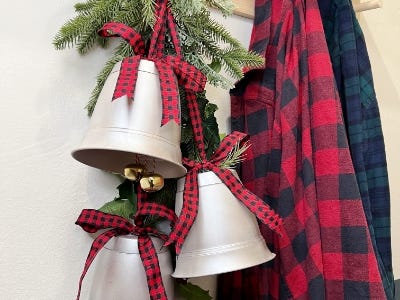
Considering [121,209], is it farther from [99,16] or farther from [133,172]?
[99,16]

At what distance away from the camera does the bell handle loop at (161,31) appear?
0.45 metres

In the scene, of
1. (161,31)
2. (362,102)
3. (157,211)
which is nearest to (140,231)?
(157,211)

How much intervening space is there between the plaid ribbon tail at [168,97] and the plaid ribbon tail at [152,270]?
16 cm

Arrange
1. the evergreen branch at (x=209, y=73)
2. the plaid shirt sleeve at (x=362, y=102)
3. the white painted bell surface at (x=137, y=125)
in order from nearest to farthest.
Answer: the white painted bell surface at (x=137, y=125)
the evergreen branch at (x=209, y=73)
the plaid shirt sleeve at (x=362, y=102)

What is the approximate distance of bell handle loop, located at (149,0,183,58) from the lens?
451 millimetres

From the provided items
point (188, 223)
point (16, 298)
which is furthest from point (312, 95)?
point (16, 298)

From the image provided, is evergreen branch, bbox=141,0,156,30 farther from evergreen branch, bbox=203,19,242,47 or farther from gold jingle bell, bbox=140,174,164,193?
gold jingle bell, bbox=140,174,164,193

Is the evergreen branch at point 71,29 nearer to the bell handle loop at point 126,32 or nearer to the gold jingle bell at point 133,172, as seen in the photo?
the bell handle loop at point 126,32

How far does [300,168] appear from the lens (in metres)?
0.61

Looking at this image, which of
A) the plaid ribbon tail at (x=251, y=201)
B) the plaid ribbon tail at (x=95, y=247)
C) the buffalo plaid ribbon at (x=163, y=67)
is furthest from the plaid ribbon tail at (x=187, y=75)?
the plaid ribbon tail at (x=95, y=247)

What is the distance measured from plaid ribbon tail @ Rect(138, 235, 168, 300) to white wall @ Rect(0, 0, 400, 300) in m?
0.16

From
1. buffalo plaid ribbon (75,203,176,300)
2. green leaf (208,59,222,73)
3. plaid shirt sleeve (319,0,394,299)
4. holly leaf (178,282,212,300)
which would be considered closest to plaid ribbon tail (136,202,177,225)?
buffalo plaid ribbon (75,203,176,300)

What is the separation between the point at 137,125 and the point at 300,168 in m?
0.32

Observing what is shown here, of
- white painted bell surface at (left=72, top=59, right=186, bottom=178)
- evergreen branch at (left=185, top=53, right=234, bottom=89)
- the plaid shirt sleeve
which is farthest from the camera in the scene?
the plaid shirt sleeve
